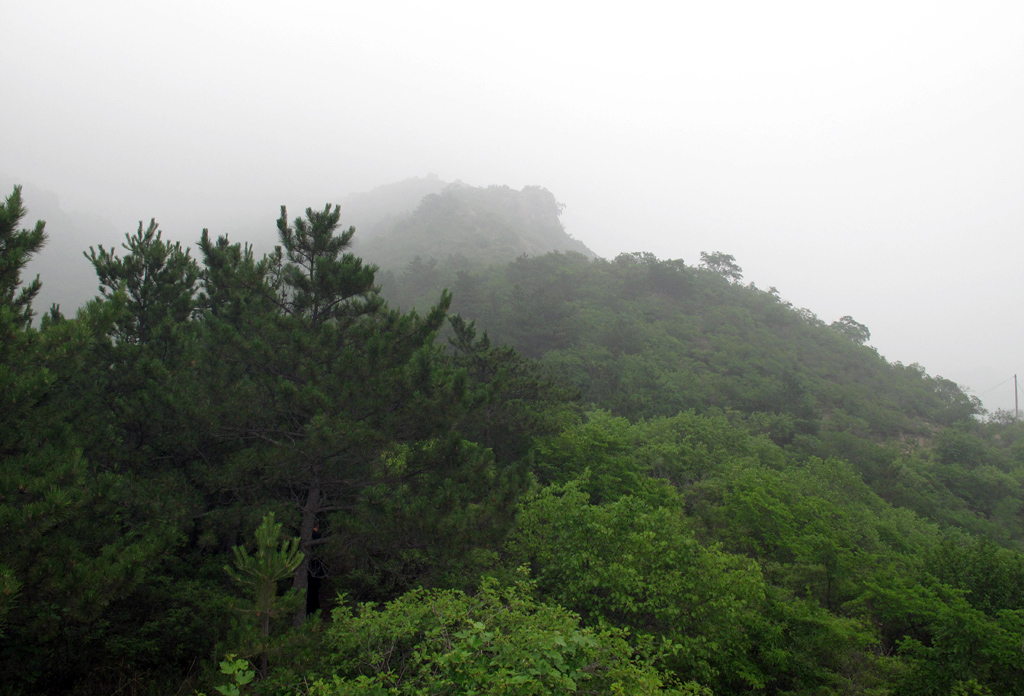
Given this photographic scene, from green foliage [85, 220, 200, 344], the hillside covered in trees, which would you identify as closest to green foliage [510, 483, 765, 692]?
the hillside covered in trees

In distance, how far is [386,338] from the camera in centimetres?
991

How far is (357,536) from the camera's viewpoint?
9.27 m

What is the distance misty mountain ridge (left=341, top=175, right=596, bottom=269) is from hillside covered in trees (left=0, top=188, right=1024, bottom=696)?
129ft

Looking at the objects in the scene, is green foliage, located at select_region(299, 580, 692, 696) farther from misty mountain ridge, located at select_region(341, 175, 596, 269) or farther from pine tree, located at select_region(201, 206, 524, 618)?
misty mountain ridge, located at select_region(341, 175, 596, 269)

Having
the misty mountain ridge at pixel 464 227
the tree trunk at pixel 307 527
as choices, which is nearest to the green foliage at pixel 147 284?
the tree trunk at pixel 307 527

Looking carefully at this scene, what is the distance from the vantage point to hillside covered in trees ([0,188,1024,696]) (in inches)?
240

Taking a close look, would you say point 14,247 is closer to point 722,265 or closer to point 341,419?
point 341,419

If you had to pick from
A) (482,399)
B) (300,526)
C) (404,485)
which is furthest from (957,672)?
(300,526)

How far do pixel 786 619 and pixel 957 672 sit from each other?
8.70 ft

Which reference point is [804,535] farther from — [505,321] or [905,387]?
[905,387]

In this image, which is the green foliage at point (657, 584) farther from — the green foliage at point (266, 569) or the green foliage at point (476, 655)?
the green foliage at point (266, 569)

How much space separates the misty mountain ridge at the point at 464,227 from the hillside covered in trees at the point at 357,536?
3930 centimetres

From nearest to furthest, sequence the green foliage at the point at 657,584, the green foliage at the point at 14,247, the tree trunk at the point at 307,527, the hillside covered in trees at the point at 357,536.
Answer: the hillside covered in trees at the point at 357,536, the green foliage at the point at 14,247, the green foliage at the point at 657,584, the tree trunk at the point at 307,527

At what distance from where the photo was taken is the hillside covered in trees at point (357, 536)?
610 cm
